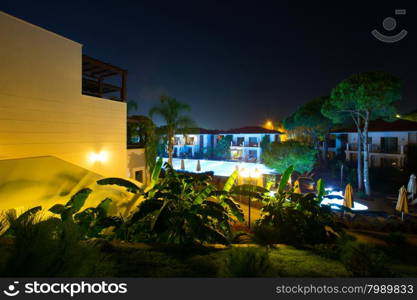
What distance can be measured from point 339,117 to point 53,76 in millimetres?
25505

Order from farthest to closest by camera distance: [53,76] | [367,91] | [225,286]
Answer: [367,91] → [53,76] → [225,286]

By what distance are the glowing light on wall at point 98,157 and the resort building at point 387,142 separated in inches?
1097

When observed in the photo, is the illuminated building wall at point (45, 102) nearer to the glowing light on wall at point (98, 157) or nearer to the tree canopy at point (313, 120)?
the glowing light on wall at point (98, 157)

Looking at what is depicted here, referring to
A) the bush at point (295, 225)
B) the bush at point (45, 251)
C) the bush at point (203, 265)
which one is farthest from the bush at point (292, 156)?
the bush at point (45, 251)

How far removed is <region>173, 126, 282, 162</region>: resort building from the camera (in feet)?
123

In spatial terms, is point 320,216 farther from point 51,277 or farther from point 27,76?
point 27,76

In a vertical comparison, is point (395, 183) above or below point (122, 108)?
below

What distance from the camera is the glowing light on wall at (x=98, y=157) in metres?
9.97

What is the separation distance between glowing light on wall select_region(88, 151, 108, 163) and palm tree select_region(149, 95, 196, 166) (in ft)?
26.7

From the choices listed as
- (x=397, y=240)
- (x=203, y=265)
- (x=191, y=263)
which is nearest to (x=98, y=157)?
(x=191, y=263)

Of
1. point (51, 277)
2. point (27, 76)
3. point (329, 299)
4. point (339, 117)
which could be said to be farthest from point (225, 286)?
point (339, 117)

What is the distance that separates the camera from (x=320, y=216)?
6.27 metres

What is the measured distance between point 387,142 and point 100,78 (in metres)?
34.2

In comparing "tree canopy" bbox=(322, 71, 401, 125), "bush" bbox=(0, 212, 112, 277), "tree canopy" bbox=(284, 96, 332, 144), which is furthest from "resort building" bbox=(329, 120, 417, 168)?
"bush" bbox=(0, 212, 112, 277)
